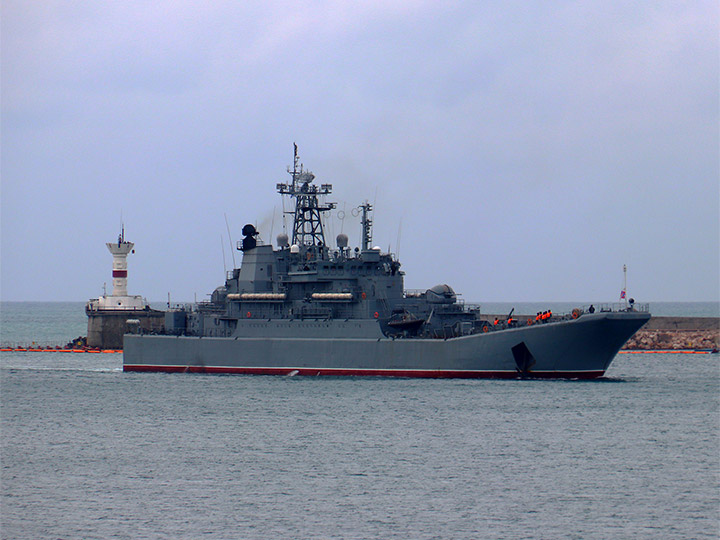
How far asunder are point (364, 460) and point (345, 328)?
1919 centimetres

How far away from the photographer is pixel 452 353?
47.5 m

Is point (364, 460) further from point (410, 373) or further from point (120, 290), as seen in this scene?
point (120, 290)

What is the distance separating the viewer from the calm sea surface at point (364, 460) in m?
24.7

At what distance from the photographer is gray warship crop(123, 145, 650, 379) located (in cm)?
4666

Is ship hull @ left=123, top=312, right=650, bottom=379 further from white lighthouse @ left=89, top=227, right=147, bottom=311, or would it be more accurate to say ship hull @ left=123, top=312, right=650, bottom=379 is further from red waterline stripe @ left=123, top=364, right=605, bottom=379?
white lighthouse @ left=89, top=227, right=147, bottom=311

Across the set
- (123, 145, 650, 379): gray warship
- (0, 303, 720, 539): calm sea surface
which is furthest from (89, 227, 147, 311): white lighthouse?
(0, 303, 720, 539): calm sea surface

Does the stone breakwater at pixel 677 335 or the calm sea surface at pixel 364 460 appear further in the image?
the stone breakwater at pixel 677 335

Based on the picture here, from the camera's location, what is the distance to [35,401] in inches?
1791

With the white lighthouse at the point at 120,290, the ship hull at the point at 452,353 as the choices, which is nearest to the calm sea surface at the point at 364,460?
the ship hull at the point at 452,353

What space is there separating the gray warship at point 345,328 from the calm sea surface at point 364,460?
50.6 inches

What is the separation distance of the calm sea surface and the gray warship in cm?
129

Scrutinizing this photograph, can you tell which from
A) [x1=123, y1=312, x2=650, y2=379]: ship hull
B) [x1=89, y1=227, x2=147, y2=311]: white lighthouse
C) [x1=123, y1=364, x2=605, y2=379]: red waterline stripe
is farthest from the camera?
[x1=89, y1=227, x2=147, y2=311]: white lighthouse

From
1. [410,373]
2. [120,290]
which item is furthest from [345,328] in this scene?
[120,290]

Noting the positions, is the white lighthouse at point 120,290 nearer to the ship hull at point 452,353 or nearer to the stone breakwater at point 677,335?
the ship hull at point 452,353
